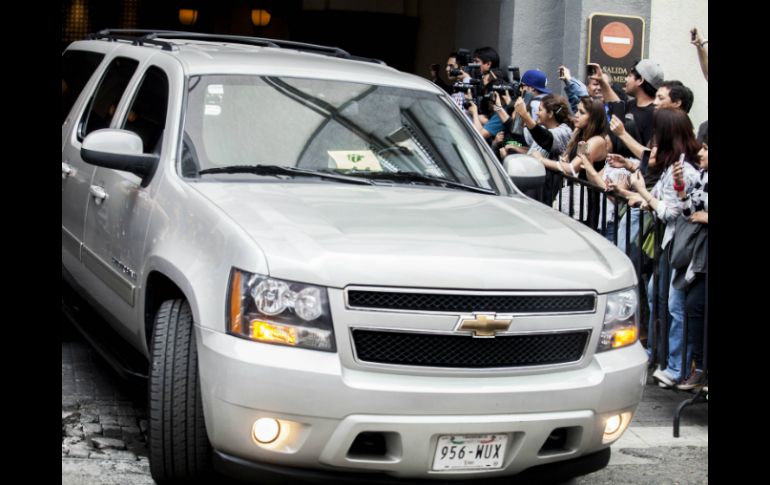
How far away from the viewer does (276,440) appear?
165 inches

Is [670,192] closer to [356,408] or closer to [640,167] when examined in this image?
[640,167]

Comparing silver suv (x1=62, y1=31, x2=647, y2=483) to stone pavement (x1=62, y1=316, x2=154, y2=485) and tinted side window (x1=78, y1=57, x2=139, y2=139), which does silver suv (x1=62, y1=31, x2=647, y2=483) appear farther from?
tinted side window (x1=78, y1=57, x2=139, y2=139)

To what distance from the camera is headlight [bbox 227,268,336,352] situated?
418 centimetres

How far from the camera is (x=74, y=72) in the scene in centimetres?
775

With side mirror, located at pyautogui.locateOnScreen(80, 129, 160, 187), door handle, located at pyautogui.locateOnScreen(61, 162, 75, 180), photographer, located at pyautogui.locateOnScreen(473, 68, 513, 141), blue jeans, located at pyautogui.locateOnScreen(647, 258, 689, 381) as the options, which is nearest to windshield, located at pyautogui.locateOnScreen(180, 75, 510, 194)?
side mirror, located at pyautogui.locateOnScreen(80, 129, 160, 187)

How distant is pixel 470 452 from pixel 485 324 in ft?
1.56

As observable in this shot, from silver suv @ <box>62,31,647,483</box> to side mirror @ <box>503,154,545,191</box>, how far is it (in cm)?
39

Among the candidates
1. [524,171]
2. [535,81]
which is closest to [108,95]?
[524,171]

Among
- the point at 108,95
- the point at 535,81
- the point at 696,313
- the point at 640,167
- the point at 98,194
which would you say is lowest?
the point at 696,313

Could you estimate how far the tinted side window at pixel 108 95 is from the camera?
651 cm

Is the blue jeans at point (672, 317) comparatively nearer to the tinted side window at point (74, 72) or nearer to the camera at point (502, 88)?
the tinted side window at point (74, 72)
